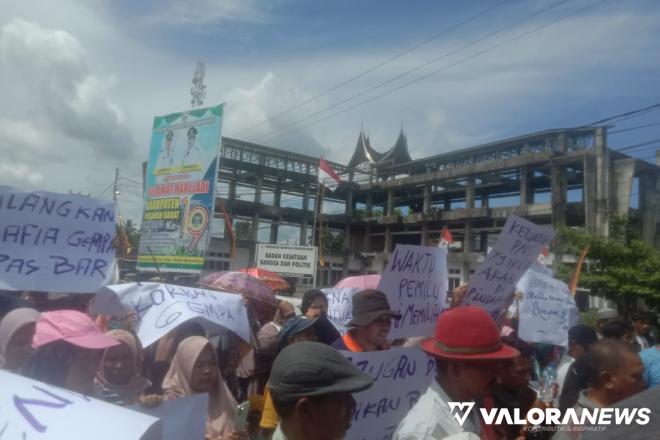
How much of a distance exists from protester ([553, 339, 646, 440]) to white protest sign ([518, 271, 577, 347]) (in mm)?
2377

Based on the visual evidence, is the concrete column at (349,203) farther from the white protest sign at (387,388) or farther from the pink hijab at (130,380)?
the pink hijab at (130,380)

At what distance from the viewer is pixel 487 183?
3384cm

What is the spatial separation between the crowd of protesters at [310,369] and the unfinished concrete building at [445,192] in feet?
63.3

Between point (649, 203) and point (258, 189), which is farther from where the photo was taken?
point (258, 189)

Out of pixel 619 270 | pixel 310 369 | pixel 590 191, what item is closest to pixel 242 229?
pixel 590 191

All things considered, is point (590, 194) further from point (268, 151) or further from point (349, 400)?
point (349, 400)

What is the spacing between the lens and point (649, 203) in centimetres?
2450

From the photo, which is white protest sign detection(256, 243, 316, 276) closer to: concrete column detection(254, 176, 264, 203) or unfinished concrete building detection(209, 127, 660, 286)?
unfinished concrete building detection(209, 127, 660, 286)

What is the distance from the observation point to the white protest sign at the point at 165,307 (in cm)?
353

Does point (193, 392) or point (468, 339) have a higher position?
point (468, 339)

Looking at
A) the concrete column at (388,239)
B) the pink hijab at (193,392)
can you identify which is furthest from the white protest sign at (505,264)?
the concrete column at (388,239)

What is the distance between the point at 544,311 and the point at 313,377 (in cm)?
418

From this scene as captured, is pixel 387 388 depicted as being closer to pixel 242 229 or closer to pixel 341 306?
pixel 341 306

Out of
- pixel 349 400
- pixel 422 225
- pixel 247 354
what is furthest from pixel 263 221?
pixel 349 400
